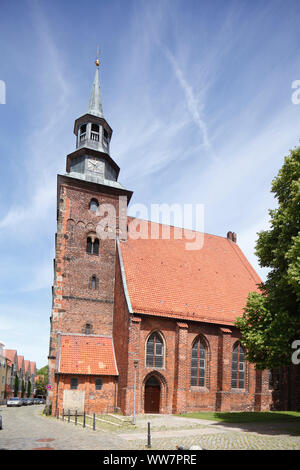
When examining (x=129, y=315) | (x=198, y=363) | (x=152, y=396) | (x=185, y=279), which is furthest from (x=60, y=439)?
(x=185, y=279)

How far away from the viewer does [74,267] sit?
1023 inches

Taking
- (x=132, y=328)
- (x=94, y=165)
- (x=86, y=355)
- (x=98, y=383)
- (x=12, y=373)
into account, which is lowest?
(x=12, y=373)

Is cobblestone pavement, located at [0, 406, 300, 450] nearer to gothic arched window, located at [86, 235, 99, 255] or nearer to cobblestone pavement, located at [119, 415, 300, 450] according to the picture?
cobblestone pavement, located at [119, 415, 300, 450]

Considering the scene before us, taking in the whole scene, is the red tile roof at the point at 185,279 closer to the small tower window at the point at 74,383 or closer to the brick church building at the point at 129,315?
the brick church building at the point at 129,315

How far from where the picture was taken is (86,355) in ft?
78.5

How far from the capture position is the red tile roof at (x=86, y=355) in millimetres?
23050

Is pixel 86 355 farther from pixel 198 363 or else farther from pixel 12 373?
pixel 12 373

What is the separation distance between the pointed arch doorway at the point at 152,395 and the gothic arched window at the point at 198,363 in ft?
8.26

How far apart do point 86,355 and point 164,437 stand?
35.9ft

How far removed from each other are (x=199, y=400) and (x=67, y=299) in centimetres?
1050

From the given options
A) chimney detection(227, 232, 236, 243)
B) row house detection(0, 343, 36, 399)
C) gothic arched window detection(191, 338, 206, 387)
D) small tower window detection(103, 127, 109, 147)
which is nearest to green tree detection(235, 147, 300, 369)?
gothic arched window detection(191, 338, 206, 387)

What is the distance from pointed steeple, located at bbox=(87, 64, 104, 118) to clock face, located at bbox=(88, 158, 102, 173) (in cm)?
372

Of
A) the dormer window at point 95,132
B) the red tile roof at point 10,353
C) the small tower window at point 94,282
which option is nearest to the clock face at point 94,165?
the dormer window at point 95,132
